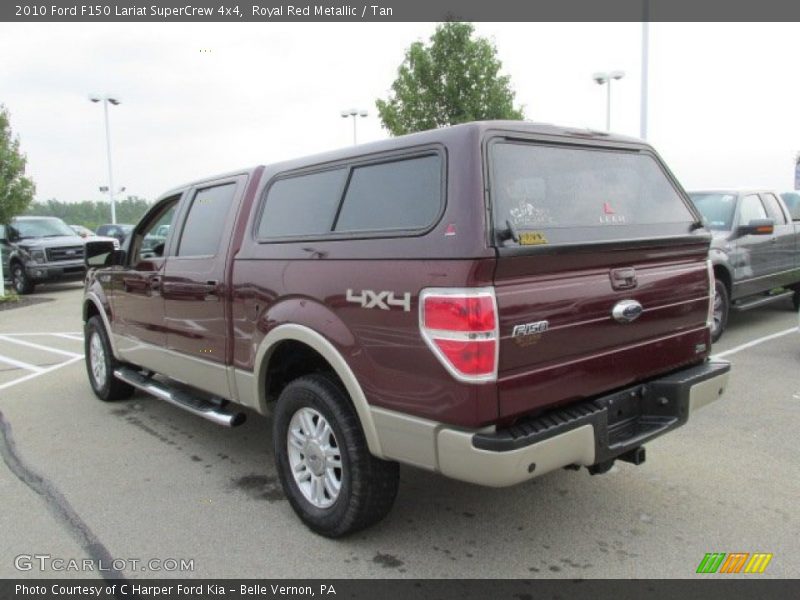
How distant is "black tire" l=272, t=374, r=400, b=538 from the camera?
10.00 feet

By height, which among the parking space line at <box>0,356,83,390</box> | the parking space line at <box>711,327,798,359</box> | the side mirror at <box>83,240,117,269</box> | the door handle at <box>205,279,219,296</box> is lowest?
the parking space line at <box>0,356,83,390</box>

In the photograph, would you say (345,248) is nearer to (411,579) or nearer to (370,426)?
(370,426)

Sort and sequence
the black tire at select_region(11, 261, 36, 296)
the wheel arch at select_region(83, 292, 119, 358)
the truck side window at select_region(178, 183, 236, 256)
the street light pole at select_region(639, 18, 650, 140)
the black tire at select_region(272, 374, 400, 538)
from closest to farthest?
the black tire at select_region(272, 374, 400, 538), the truck side window at select_region(178, 183, 236, 256), the wheel arch at select_region(83, 292, 119, 358), the street light pole at select_region(639, 18, 650, 140), the black tire at select_region(11, 261, 36, 296)

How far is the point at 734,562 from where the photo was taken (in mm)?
2971

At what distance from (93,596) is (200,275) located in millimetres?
2017

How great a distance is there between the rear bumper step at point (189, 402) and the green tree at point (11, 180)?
480 inches

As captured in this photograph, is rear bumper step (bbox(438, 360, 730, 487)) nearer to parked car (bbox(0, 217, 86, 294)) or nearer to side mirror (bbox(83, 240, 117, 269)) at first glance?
side mirror (bbox(83, 240, 117, 269))

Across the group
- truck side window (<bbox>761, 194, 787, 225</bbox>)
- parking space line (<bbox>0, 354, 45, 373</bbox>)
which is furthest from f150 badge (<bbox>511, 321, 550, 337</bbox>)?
truck side window (<bbox>761, 194, 787, 225</bbox>)

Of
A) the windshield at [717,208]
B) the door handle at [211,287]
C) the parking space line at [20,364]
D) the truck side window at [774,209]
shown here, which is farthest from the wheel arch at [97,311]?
the truck side window at [774,209]

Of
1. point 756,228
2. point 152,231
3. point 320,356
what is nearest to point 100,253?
point 152,231

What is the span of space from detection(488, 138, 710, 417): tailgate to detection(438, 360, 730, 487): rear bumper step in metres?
0.08

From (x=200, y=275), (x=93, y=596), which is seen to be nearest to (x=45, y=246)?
(x=200, y=275)

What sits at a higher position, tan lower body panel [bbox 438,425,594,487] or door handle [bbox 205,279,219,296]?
door handle [bbox 205,279,219,296]

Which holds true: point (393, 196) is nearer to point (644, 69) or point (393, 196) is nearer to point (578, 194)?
point (578, 194)
